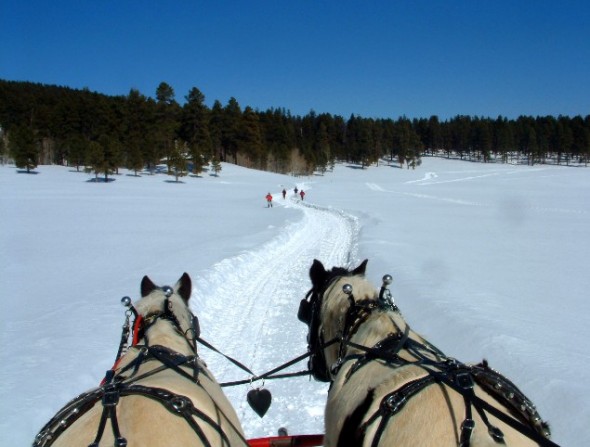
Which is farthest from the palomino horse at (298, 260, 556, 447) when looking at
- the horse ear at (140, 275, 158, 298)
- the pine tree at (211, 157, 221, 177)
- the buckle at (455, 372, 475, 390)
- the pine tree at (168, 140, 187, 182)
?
the pine tree at (211, 157, 221, 177)

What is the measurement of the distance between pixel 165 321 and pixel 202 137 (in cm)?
6226

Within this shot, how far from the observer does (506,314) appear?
663 cm

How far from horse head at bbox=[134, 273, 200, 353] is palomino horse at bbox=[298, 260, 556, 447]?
0.96 m

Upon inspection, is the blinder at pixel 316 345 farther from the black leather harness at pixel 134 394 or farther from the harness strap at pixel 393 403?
the harness strap at pixel 393 403

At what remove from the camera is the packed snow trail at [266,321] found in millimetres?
4457

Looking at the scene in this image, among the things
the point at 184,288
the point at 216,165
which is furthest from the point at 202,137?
the point at 184,288

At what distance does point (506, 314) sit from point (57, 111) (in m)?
68.6

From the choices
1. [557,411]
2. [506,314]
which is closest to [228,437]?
[557,411]

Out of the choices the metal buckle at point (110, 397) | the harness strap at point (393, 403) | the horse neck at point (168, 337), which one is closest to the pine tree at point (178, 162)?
the horse neck at point (168, 337)

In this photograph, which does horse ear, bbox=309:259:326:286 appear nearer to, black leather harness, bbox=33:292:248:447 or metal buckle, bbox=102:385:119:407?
black leather harness, bbox=33:292:248:447

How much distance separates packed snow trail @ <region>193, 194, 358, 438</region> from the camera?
446 centimetres

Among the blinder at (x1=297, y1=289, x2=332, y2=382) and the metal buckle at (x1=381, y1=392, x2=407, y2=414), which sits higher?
the metal buckle at (x1=381, y1=392, x2=407, y2=414)

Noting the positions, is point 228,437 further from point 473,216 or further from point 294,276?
point 473,216

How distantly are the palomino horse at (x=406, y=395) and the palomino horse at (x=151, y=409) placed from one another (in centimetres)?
60
